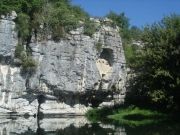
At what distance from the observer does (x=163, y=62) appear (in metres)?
34.8

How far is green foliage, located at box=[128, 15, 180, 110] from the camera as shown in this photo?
112 ft

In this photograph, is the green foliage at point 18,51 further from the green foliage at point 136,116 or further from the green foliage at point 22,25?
the green foliage at point 136,116

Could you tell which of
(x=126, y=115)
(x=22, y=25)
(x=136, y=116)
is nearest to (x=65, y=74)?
(x=22, y=25)

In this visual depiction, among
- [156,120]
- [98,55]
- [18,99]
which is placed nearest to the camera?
[156,120]

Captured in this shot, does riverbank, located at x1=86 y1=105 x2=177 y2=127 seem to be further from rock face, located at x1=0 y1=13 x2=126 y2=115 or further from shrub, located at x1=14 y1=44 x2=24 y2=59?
shrub, located at x1=14 y1=44 x2=24 y2=59

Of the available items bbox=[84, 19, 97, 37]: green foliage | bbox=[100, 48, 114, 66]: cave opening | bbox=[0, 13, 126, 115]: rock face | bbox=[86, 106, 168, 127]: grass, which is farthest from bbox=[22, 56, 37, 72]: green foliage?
bbox=[100, 48, 114, 66]: cave opening

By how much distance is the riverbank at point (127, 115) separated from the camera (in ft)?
111

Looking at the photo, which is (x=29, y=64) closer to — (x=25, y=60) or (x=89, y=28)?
(x=25, y=60)

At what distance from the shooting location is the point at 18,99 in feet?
116

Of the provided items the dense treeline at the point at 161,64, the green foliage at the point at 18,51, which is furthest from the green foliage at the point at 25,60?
the dense treeline at the point at 161,64

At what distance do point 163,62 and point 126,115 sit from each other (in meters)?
5.29

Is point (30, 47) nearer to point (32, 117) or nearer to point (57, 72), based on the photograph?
point (57, 72)

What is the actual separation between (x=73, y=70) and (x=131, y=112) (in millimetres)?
5890

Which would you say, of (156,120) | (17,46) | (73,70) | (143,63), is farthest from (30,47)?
(156,120)
